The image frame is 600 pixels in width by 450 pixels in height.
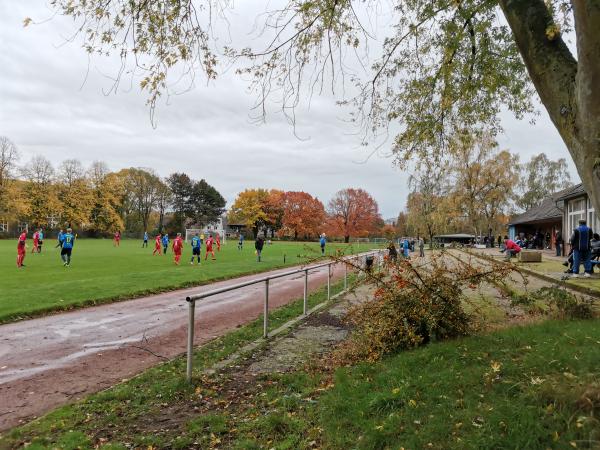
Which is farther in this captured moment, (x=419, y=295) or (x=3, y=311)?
(x=3, y=311)

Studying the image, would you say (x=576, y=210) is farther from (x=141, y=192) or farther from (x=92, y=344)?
(x=141, y=192)

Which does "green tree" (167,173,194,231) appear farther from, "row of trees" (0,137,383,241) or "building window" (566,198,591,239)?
"building window" (566,198,591,239)

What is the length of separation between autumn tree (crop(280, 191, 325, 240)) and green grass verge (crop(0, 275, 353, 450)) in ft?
287

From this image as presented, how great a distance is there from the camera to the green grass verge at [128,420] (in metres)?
3.97

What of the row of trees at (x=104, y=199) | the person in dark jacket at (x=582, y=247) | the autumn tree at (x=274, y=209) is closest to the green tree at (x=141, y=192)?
the row of trees at (x=104, y=199)

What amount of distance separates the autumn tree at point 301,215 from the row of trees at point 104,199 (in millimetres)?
18835

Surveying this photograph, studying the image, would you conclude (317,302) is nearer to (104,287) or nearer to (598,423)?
(104,287)

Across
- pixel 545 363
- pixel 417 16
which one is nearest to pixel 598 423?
pixel 545 363

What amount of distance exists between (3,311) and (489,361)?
10658 mm

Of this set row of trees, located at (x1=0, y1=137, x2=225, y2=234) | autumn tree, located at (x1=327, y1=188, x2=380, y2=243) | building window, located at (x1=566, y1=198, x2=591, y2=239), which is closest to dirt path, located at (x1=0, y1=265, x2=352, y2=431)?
building window, located at (x1=566, y1=198, x2=591, y2=239)

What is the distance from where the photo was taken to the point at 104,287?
14.7 meters

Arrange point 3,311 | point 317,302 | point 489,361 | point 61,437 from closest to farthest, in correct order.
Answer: point 61,437
point 489,361
point 3,311
point 317,302

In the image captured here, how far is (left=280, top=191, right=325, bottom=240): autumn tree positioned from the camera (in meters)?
93.7

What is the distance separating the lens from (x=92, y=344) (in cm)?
788
